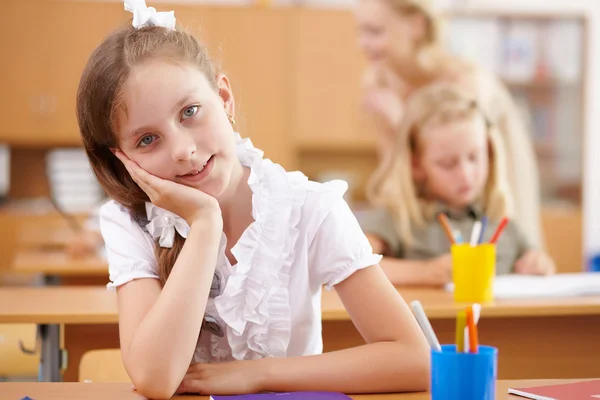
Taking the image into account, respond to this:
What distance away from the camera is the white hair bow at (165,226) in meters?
1.36

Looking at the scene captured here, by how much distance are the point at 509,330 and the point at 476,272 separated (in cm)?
17

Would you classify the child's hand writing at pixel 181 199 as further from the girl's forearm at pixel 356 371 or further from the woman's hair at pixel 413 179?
the woman's hair at pixel 413 179

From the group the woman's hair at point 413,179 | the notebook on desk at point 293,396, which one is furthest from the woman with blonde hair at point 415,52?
the notebook on desk at point 293,396

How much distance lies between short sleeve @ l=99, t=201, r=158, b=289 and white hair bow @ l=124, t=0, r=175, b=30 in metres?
0.32

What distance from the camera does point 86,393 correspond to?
3.82 ft

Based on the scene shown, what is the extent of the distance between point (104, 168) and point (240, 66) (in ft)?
13.6

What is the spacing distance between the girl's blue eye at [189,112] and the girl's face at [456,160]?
4.12ft

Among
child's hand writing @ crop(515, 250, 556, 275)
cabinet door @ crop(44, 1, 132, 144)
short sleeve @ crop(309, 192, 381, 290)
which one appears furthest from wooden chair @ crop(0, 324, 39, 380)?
cabinet door @ crop(44, 1, 132, 144)

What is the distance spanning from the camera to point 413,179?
2523 millimetres

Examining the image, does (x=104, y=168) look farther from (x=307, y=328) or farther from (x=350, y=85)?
(x=350, y=85)

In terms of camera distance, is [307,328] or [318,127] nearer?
[307,328]

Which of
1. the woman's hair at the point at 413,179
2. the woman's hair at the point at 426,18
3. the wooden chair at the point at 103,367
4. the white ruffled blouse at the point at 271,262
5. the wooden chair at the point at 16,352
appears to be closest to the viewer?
the white ruffled blouse at the point at 271,262

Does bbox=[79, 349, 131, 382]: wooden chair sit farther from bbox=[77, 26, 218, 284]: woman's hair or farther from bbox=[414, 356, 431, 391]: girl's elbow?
bbox=[414, 356, 431, 391]: girl's elbow

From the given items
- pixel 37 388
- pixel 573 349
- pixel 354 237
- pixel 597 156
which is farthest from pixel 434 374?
pixel 597 156
